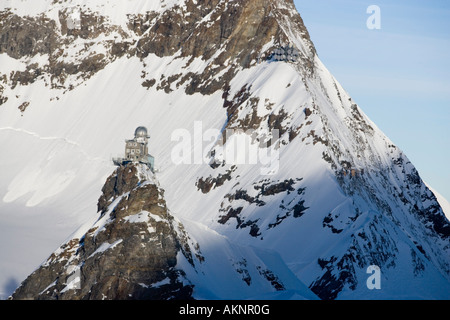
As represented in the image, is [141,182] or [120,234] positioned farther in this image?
[141,182]
